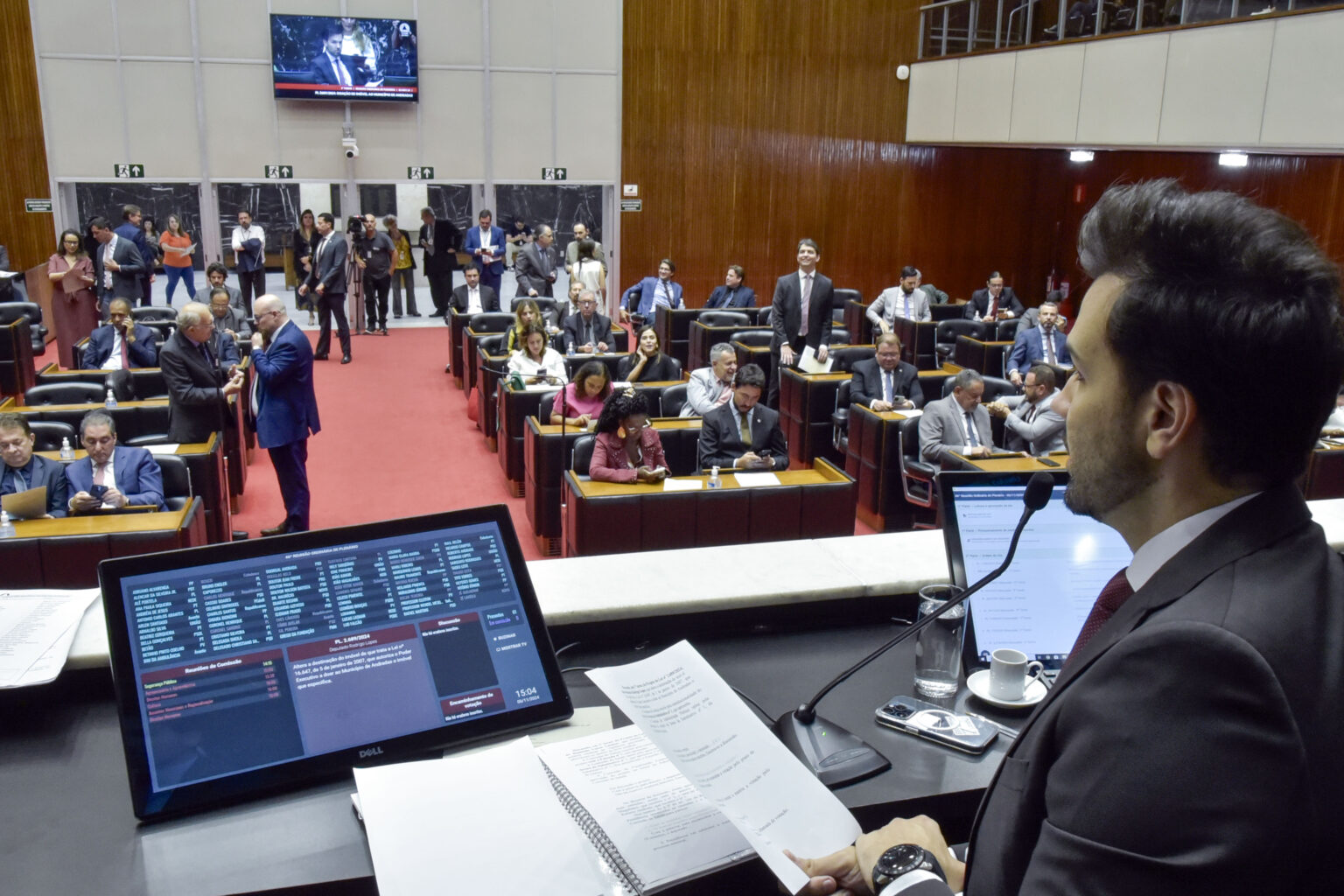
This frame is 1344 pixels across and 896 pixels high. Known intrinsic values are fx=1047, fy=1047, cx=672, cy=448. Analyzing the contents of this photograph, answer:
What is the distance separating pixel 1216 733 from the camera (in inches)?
31.3

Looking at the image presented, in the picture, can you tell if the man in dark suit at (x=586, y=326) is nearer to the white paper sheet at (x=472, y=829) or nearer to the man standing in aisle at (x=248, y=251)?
the man standing in aisle at (x=248, y=251)

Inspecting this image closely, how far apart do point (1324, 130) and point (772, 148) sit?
25.3 ft

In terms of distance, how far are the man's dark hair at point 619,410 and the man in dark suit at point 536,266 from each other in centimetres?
679

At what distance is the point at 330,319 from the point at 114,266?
7.59 ft

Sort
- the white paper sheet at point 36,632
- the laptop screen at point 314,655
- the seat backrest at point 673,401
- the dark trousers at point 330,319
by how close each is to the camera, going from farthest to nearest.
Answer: the dark trousers at point 330,319, the seat backrest at point 673,401, the white paper sheet at point 36,632, the laptop screen at point 314,655

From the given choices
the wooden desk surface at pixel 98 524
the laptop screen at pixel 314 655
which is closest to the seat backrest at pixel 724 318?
the wooden desk surface at pixel 98 524

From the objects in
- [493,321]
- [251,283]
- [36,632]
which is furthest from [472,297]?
[36,632]

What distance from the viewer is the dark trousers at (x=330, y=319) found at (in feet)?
38.3

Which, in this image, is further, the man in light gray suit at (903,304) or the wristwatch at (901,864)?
the man in light gray suit at (903,304)

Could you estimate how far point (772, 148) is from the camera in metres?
15.0

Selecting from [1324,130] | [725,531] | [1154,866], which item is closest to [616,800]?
[1154,866]

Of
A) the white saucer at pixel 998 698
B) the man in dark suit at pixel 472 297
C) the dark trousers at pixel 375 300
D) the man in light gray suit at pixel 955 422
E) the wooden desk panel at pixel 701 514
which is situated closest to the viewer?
the white saucer at pixel 998 698

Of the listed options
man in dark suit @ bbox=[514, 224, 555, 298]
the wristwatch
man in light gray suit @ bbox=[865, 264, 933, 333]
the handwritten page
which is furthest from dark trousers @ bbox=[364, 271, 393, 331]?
the wristwatch

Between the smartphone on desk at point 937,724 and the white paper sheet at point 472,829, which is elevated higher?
the white paper sheet at point 472,829
